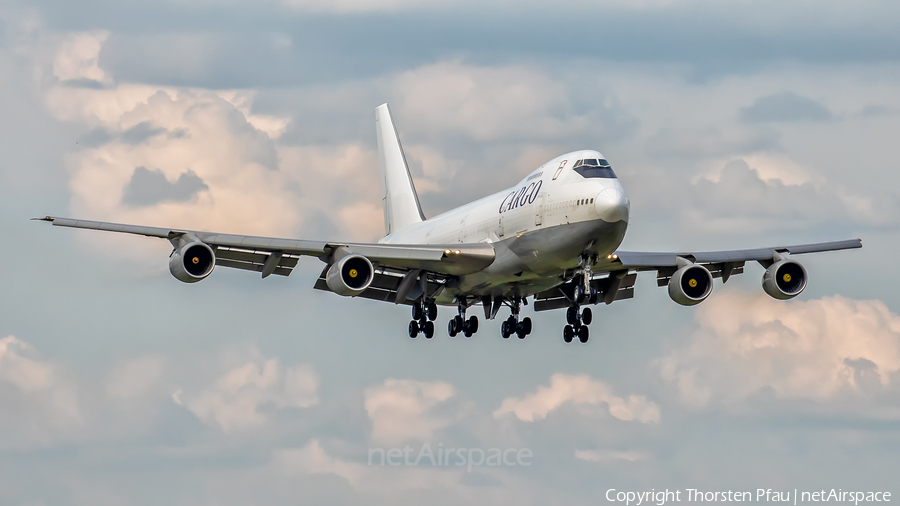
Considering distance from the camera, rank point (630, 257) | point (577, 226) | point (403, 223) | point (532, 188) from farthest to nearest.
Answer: point (403, 223), point (630, 257), point (532, 188), point (577, 226)

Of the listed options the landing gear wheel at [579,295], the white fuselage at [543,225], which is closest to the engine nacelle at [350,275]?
the white fuselage at [543,225]

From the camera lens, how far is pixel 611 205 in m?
46.3

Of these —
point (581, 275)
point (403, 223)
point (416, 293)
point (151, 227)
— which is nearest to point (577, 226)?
point (581, 275)

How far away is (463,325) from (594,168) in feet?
49.3

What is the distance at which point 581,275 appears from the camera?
1917 inches

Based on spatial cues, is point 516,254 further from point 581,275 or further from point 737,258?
point 737,258

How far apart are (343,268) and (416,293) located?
7.65 m

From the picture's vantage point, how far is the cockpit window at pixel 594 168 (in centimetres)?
4772

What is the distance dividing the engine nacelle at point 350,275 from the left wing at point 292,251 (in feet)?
2.65

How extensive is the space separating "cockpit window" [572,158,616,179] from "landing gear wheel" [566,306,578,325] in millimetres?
10019

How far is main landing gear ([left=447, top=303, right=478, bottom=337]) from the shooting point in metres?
60.2

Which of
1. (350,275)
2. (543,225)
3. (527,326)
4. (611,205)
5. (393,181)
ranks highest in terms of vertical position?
(393,181)

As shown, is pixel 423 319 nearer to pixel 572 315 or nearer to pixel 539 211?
pixel 572 315

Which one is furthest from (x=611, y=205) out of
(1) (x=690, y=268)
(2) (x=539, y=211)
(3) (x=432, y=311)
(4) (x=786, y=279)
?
(3) (x=432, y=311)
